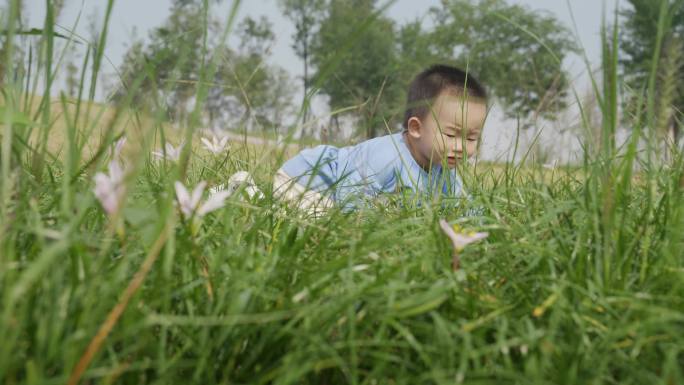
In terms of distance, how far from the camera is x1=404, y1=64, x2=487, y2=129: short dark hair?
4.18 m

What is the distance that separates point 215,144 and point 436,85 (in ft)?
6.11

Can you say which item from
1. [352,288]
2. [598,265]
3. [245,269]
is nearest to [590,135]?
[598,265]

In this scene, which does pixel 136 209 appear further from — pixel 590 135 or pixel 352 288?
pixel 590 135

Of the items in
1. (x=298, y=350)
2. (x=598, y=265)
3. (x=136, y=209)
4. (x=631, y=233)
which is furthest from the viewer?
(x=631, y=233)

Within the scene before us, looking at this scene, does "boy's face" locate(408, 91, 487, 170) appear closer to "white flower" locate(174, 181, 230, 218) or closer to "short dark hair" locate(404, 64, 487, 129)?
"short dark hair" locate(404, 64, 487, 129)

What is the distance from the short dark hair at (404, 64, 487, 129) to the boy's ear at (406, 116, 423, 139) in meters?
0.05

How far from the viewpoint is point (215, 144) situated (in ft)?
10.1

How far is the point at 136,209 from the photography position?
103 cm

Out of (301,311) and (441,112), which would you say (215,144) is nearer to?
(441,112)

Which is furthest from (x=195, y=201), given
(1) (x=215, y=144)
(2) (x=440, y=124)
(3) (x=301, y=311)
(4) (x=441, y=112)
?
(4) (x=441, y=112)

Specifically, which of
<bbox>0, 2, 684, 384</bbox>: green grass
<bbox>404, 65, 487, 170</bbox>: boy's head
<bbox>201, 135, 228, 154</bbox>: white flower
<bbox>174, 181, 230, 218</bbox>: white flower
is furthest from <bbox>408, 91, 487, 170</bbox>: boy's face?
<bbox>174, 181, 230, 218</bbox>: white flower

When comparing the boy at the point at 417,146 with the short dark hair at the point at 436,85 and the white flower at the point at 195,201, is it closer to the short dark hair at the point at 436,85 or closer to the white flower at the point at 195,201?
the short dark hair at the point at 436,85

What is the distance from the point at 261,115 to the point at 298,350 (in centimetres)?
286

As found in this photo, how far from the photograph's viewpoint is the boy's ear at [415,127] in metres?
4.07
